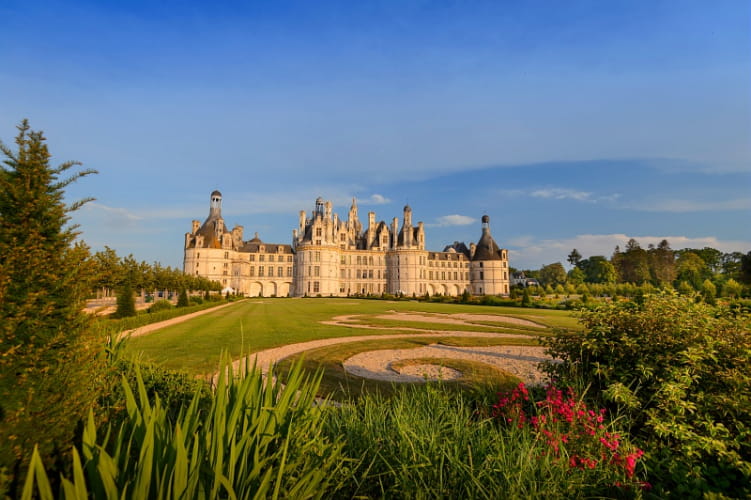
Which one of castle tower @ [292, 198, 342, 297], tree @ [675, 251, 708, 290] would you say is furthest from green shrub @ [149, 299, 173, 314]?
tree @ [675, 251, 708, 290]

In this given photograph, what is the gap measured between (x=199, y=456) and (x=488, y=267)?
79.9 meters

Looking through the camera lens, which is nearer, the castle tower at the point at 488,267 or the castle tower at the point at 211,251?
the castle tower at the point at 211,251


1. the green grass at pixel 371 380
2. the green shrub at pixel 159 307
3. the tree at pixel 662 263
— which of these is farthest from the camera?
the tree at pixel 662 263

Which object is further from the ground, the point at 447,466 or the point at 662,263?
the point at 662,263

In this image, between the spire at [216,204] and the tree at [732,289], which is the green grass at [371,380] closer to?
the tree at [732,289]

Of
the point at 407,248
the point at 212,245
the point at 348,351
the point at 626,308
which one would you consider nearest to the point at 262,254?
the point at 212,245

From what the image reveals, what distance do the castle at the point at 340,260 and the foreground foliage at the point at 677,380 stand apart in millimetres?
63104

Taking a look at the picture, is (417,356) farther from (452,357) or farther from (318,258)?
(318,258)

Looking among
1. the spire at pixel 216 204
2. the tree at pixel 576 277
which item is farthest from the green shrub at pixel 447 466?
the tree at pixel 576 277

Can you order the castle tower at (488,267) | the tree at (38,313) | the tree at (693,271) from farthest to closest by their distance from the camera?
1. the castle tower at (488,267)
2. the tree at (693,271)
3. the tree at (38,313)

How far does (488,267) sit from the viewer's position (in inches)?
3071

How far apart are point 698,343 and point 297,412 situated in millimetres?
4843

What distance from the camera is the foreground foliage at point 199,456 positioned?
180 centimetres

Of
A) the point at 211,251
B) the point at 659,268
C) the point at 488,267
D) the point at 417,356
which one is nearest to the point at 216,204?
the point at 211,251
